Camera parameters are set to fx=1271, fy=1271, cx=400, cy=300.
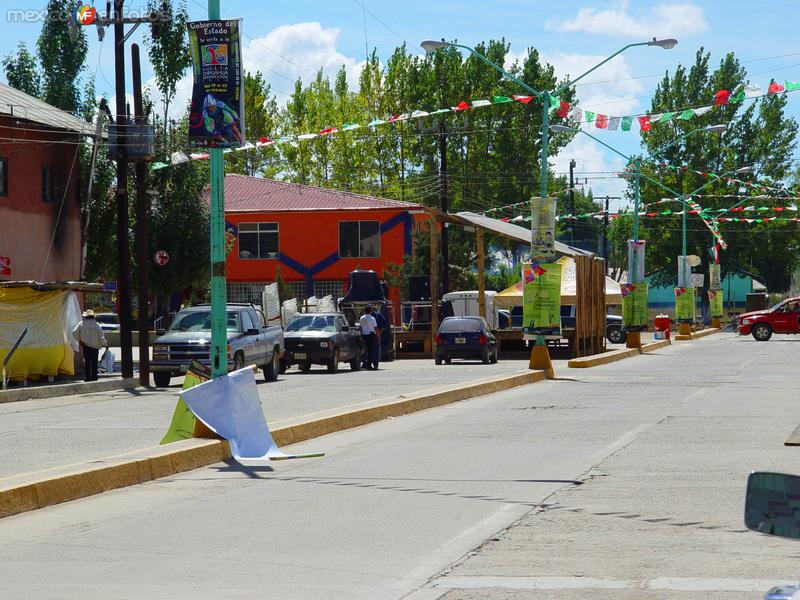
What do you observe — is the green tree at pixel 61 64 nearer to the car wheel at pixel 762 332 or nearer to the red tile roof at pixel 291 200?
the red tile roof at pixel 291 200

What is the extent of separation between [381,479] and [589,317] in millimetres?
34031

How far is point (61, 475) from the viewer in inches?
446

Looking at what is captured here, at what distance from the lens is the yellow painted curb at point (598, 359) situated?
35.0 m

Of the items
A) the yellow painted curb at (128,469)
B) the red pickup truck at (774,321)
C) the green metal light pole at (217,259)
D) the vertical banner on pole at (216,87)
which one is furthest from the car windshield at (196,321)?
the red pickup truck at (774,321)

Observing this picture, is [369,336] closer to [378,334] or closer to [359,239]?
[378,334]

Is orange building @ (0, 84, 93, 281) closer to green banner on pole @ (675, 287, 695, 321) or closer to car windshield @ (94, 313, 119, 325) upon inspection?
car windshield @ (94, 313, 119, 325)

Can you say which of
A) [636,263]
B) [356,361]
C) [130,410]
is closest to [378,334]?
[356,361]

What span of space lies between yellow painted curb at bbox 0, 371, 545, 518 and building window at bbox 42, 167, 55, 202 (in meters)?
19.2

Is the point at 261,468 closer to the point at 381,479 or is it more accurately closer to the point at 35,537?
the point at 381,479

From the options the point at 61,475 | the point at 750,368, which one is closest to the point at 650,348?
the point at 750,368

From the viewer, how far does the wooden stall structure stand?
142 feet

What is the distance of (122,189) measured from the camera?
30.9 meters

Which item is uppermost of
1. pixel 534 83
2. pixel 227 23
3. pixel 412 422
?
pixel 534 83

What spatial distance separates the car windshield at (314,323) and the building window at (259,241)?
95.4 feet
